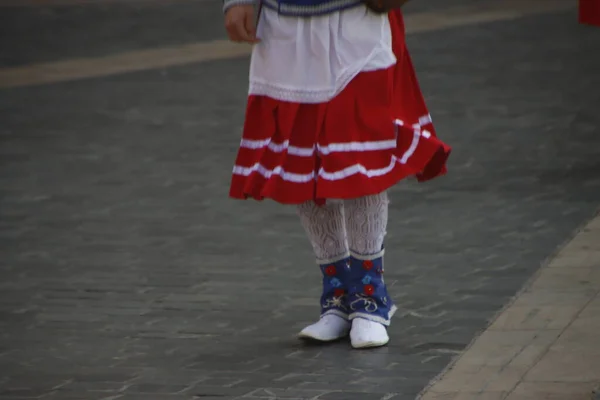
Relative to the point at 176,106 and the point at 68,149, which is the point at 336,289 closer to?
the point at 68,149

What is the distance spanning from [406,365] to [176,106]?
6.25 meters

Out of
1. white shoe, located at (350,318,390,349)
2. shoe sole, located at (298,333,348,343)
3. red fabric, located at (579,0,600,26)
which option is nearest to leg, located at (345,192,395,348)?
white shoe, located at (350,318,390,349)

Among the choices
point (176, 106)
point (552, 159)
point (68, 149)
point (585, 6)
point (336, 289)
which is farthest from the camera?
point (176, 106)

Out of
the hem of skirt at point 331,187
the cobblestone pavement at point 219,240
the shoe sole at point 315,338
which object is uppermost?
the hem of skirt at point 331,187

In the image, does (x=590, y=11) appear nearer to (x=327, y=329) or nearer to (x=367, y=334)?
(x=367, y=334)

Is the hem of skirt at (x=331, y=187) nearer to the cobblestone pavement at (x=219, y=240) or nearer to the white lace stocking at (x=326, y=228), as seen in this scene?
the white lace stocking at (x=326, y=228)

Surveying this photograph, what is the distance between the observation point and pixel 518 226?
6.89 m

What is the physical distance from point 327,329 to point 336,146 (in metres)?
0.70

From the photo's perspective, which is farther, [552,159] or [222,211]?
[552,159]

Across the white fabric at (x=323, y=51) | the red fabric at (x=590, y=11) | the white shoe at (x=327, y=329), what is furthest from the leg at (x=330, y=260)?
the red fabric at (x=590, y=11)

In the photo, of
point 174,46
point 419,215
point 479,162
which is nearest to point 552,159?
point 479,162

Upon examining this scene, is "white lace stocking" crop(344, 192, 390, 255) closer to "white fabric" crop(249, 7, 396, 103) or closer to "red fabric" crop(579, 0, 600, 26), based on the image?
"white fabric" crop(249, 7, 396, 103)

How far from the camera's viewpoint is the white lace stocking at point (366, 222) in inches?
199

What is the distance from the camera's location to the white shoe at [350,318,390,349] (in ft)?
16.7
